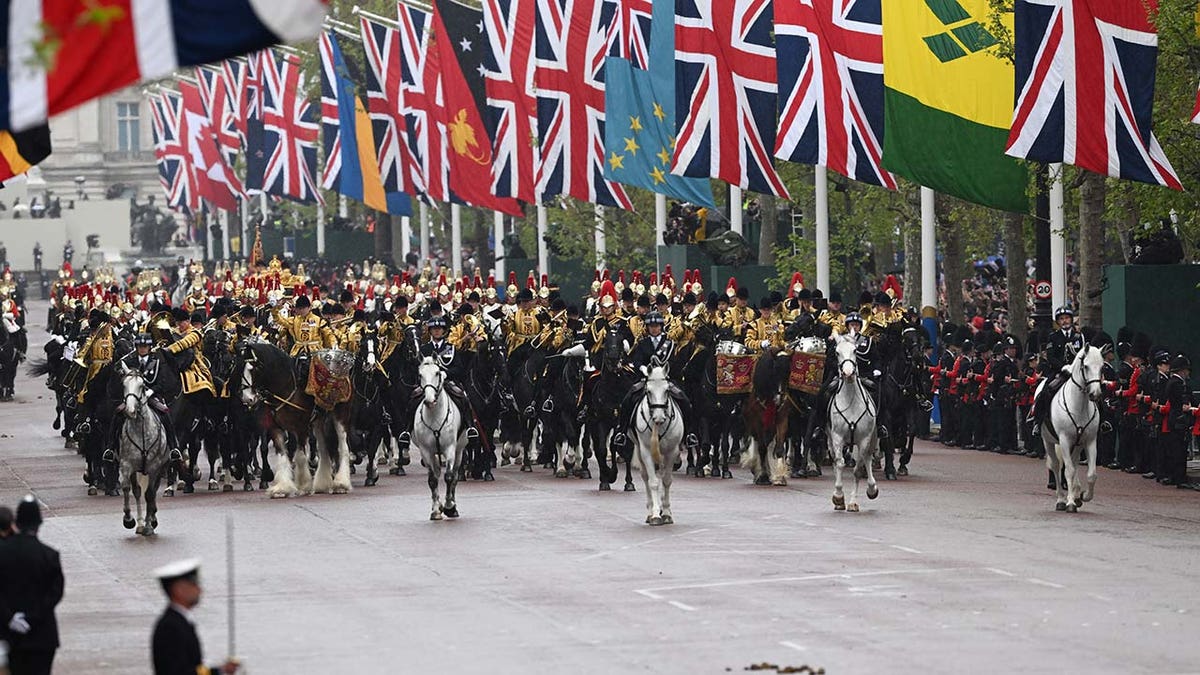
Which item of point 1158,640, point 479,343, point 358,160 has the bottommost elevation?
point 1158,640

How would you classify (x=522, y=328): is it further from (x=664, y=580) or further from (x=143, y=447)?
(x=664, y=580)

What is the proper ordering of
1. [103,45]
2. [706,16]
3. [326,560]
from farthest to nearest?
[706,16], [326,560], [103,45]

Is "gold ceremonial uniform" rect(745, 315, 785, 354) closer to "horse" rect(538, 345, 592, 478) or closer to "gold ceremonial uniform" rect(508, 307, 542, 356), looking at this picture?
"horse" rect(538, 345, 592, 478)

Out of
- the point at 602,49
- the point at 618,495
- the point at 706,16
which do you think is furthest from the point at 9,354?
the point at 618,495

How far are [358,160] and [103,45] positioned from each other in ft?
165

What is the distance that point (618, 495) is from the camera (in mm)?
28109

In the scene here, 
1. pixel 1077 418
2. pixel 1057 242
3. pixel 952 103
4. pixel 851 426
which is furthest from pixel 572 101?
pixel 1077 418

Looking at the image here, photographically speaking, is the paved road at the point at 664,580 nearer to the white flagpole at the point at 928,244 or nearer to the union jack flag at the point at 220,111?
the white flagpole at the point at 928,244

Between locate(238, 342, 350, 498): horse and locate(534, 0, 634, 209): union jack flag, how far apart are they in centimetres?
1815

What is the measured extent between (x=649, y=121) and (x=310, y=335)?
594 inches

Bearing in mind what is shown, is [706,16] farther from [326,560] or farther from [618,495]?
[326,560]

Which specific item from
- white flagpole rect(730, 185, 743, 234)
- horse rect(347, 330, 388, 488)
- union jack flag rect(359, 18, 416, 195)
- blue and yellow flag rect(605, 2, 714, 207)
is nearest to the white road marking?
horse rect(347, 330, 388, 488)

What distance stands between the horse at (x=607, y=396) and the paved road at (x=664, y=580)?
0.39m

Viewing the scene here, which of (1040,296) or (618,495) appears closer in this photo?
(618,495)
